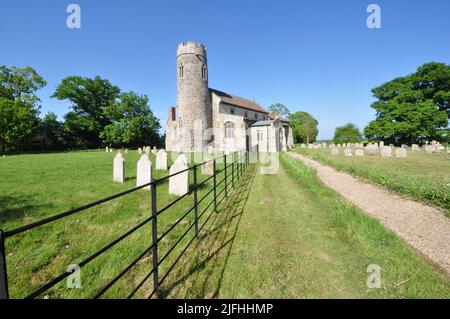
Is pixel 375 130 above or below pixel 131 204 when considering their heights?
above

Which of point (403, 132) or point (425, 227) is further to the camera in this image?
point (403, 132)

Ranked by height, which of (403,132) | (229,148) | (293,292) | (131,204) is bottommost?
(293,292)

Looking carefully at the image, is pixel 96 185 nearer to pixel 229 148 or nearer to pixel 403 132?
pixel 229 148

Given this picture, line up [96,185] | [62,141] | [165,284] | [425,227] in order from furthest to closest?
[62,141] → [96,185] → [425,227] → [165,284]

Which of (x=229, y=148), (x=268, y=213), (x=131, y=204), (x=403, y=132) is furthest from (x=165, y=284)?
(x=403, y=132)

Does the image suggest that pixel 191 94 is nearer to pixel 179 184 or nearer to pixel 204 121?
pixel 204 121

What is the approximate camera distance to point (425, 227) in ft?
14.2

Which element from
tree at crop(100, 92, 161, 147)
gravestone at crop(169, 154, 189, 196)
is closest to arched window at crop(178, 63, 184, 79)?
tree at crop(100, 92, 161, 147)

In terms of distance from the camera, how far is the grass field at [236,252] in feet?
8.57

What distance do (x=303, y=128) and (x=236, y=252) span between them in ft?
217

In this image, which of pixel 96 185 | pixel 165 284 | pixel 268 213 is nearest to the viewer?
pixel 165 284

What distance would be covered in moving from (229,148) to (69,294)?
29.8 m

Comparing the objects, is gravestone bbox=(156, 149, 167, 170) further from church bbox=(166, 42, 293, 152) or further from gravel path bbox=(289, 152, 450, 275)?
church bbox=(166, 42, 293, 152)

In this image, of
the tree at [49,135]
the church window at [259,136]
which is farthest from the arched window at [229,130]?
the tree at [49,135]
